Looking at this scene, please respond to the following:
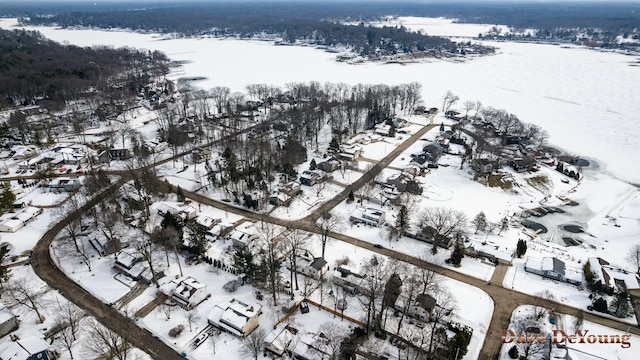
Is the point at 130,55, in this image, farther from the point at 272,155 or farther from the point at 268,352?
the point at 268,352

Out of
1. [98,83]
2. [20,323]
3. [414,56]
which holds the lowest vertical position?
[20,323]

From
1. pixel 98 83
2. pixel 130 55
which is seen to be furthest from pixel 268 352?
pixel 130 55

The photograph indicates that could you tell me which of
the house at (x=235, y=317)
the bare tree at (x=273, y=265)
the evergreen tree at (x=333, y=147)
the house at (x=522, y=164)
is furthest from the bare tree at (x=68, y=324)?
the house at (x=522, y=164)

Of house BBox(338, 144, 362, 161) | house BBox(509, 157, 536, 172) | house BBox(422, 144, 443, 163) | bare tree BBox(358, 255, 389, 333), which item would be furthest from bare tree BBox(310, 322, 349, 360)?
house BBox(509, 157, 536, 172)

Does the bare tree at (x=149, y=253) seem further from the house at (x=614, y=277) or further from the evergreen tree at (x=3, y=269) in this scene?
the house at (x=614, y=277)

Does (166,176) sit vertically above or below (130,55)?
below

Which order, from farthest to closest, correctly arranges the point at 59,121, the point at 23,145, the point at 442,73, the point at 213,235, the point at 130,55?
the point at 130,55 → the point at 442,73 → the point at 59,121 → the point at 23,145 → the point at 213,235

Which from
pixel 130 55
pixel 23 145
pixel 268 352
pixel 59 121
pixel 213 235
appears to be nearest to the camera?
pixel 268 352

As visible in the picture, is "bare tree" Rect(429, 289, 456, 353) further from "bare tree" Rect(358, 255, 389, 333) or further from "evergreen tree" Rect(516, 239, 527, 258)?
"evergreen tree" Rect(516, 239, 527, 258)
